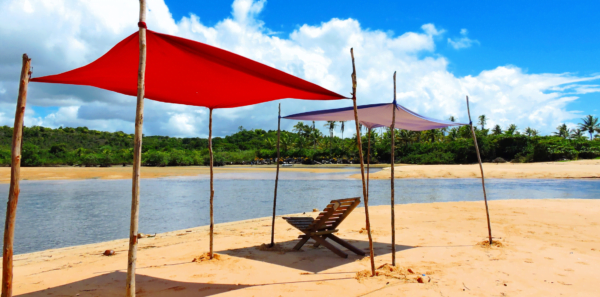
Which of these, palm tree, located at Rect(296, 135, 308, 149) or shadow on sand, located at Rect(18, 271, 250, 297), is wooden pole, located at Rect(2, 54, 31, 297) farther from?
palm tree, located at Rect(296, 135, 308, 149)

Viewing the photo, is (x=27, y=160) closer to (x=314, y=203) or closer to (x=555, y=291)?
(x=314, y=203)

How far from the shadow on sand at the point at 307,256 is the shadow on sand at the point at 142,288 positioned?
1.00m

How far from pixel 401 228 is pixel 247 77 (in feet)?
14.6

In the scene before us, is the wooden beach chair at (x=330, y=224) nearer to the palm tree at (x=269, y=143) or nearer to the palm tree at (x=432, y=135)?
the palm tree at (x=432, y=135)

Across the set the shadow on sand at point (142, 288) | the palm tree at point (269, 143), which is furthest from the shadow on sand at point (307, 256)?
the palm tree at point (269, 143)

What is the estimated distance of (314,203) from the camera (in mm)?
12969

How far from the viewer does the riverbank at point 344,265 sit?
3596mm

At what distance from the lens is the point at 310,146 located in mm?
67875

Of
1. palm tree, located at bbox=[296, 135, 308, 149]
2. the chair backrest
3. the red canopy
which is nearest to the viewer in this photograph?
the red canopy

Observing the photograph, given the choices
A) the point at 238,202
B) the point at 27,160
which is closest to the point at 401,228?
the point at 238,202

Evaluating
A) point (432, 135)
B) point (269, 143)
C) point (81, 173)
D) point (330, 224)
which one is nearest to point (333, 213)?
point (330, 224)

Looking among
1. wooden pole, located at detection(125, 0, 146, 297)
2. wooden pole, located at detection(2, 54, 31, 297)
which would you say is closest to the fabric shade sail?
wooden pole, located at detection(125, 0, 146, 297)

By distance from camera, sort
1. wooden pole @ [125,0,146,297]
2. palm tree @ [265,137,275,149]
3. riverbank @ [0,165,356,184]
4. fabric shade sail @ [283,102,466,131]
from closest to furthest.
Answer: wooden pole @ [125,0,146,297]
fabric shade sail @ [283,102,466,131]
riverbank @ [0,165,356,184]
palm tree @ [265,137,275,149]

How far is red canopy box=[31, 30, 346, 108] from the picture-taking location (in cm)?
333
